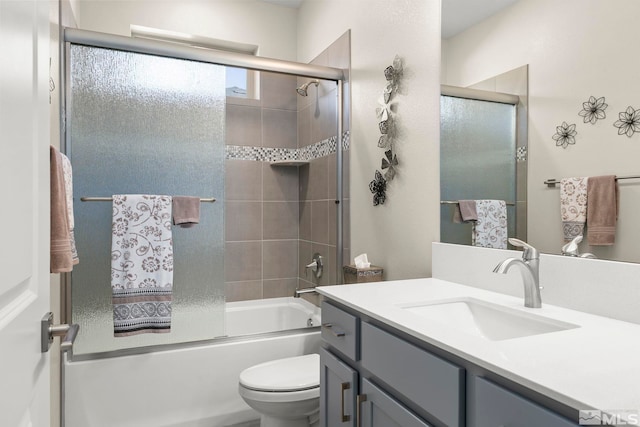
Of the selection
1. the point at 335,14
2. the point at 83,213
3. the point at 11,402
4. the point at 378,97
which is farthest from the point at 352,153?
the point at 11,402

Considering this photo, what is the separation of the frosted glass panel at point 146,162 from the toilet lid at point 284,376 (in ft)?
1.41

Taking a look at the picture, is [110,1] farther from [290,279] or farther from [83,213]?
[290,279]

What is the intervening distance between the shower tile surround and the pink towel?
674 mm

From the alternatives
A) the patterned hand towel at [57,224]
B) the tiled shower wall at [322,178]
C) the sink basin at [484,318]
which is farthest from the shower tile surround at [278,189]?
the patterned hand towel at [57,224]

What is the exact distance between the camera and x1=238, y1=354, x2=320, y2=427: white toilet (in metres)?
1.75

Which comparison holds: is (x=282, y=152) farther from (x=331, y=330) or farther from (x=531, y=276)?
(x=531, y=276)

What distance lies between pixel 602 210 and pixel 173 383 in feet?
6.54

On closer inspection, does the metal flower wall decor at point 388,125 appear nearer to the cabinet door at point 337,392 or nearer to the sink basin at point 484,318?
the sink basin at point 484,318

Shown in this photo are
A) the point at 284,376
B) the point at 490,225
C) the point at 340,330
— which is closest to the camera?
the point at 340,330

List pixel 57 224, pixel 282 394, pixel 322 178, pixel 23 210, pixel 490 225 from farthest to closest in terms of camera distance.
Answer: pixel 322 178, pixel 282 394, pixel 490 225, pixel 57 224, pixel 23 210

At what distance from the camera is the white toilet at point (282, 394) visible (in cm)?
175

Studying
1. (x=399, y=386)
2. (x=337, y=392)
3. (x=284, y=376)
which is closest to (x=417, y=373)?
(x=399, y=386)

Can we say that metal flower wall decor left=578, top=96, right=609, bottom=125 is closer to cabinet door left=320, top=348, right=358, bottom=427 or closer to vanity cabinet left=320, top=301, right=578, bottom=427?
vanity cabinet left=320, top=301, right=578, bottom=427

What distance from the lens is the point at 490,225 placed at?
1.51m
